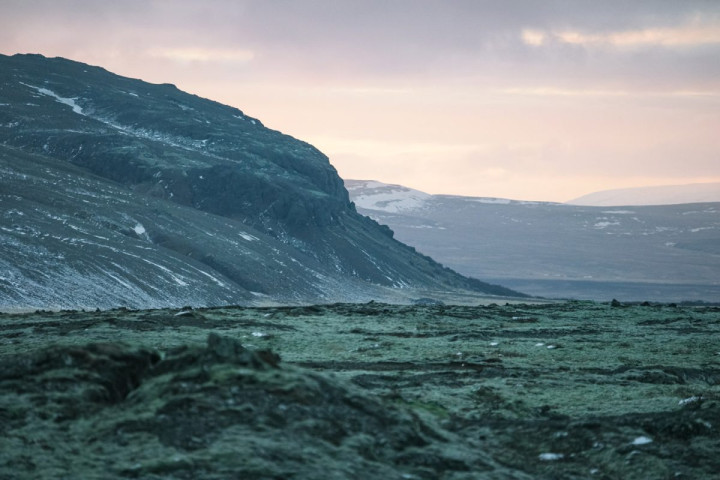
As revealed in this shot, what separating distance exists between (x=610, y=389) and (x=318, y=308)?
30.7m

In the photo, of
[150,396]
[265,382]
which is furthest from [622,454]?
[150,396]

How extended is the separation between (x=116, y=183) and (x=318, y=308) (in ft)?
452

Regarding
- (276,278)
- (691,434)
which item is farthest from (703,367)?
(276,278)

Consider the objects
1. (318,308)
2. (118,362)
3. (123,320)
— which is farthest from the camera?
(318,308)

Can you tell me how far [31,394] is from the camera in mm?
19797

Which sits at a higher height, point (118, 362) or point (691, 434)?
point (118, 362)

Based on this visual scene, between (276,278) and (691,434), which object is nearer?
(691,434)

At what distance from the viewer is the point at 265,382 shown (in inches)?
779

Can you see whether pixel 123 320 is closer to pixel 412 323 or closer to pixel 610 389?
pixel 412 323

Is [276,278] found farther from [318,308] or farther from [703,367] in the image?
[703,367]

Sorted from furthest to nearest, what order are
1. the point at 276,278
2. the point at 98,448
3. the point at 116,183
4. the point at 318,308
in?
1. the point at 116,183
2. the point at 276,278
3. the point at 318,308
4. the point at 98,448

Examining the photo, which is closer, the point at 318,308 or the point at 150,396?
the point at 150,396

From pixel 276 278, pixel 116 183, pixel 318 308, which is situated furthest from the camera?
pixel 116 183

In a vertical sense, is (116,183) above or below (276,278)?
above
